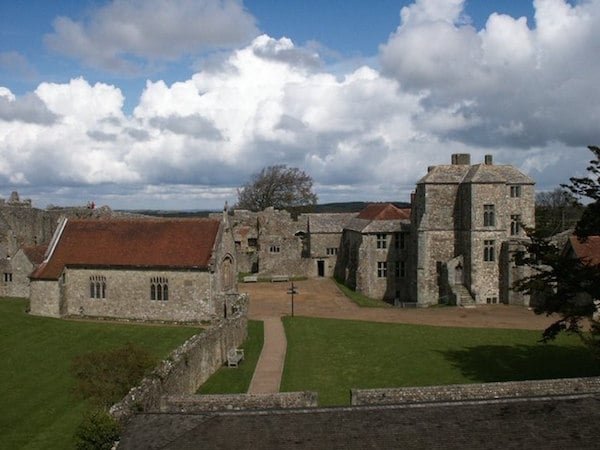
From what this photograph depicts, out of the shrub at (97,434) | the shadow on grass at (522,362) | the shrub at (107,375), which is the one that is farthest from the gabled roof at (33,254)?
the shrub at (97,434)

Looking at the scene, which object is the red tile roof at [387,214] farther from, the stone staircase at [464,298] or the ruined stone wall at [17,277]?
the ruined stone wall at [17,277]

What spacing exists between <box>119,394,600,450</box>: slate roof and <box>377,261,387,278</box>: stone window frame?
1404 inches

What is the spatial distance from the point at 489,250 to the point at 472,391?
25.6 meters

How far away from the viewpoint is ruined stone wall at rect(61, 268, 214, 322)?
117 ft

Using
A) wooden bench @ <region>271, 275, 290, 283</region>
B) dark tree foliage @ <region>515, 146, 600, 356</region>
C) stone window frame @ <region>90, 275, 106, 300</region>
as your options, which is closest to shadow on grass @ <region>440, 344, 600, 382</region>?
dark tree foliage @ <region>515, 146, 600, 356</region>

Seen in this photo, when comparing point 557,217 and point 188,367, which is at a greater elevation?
point 557,217

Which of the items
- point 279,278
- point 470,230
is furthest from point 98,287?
point 470,230

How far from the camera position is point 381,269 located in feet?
161

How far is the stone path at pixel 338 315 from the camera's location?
97.1 ft

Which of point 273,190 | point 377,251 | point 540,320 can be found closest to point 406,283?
point 377,251

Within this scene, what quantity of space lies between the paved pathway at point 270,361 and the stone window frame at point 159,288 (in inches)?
259

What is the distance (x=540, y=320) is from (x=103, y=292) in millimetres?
28206

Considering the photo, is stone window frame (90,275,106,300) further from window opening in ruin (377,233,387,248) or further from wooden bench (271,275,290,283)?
window opening in ruin (377,233,387,248)

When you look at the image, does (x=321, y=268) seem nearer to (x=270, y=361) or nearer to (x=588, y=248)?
(x=588, y=248)
